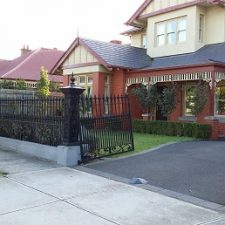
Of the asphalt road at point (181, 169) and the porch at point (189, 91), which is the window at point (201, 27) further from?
the asphalt road at point (181, 169)

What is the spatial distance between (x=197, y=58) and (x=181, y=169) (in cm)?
1085

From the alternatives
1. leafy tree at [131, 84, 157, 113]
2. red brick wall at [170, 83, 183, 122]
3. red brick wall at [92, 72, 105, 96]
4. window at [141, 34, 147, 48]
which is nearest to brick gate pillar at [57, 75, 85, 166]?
leafy tree at [131, 84, 157, 113]

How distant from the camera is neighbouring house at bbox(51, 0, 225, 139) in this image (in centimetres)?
1886

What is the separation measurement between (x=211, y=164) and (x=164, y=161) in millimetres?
1220

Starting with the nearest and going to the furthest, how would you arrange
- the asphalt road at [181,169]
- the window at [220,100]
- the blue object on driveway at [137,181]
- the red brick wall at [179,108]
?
the asphalt road at [181,169]
the blue object on driveway at [137,181]
the window at [220,100]
the red brick wall at [179,108]

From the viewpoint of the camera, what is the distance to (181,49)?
20.8 m

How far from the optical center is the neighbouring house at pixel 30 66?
34969 mm

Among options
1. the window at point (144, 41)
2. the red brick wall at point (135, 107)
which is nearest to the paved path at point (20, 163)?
the red brick wall at point (135, 107)

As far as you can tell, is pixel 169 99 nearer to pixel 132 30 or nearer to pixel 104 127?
pixel 104 127

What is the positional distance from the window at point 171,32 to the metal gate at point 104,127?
34.7 ft

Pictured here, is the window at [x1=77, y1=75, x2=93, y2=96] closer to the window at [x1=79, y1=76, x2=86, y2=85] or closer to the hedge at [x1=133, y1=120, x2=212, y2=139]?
the window at [x1=79, y1=76, x2=86, y2=85]

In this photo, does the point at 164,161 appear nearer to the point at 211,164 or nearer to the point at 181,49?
the point at 211,164

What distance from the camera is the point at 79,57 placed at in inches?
866

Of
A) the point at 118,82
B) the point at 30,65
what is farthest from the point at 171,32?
the point at 30,65
